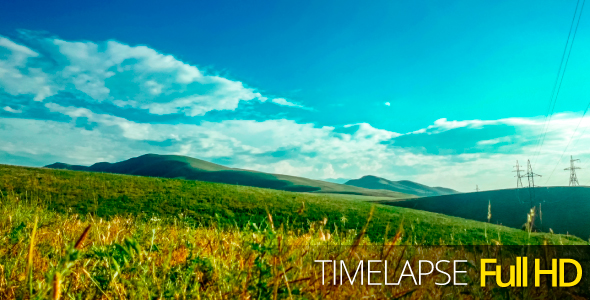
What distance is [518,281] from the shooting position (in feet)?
10.2

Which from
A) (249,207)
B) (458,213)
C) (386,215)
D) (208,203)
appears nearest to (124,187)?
(208,203)

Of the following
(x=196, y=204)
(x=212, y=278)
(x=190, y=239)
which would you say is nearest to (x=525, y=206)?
(x=196, y=204)

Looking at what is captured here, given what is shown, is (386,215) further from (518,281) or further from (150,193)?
(518,281)

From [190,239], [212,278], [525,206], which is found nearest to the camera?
[212,278]

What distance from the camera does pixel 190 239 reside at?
5.13 meters

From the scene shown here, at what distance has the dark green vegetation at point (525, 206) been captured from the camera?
4138cm

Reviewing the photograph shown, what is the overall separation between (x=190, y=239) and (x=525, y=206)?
57.2 m

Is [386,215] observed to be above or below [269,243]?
below

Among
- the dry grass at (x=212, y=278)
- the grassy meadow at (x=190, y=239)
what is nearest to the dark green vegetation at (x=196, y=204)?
the grassy meadow at (x=190, y=239)

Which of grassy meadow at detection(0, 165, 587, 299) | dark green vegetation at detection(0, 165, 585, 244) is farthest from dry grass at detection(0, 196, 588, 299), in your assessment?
dark green vegetation at detection(0, 165, 585, 244)

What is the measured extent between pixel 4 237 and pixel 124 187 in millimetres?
26290

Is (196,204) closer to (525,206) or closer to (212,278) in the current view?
(212,278)

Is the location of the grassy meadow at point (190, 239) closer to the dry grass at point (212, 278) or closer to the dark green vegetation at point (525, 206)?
the dry grass at point (212, 278)

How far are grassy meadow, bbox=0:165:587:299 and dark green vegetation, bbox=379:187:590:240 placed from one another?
57.5ft
